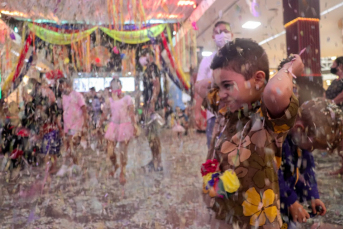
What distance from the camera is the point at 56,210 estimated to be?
2803 mm

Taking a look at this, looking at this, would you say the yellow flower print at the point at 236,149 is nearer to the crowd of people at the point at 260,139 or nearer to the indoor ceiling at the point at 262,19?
the crowd of people at the point at 260,139

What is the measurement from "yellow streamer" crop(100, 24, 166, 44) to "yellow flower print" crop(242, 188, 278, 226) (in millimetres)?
7431

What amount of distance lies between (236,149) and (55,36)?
7.47 meters

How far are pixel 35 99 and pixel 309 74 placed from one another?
4.62 meters

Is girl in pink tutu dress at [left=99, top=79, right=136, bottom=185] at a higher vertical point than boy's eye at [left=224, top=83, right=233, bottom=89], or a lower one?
lower

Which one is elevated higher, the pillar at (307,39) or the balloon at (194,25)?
the balloon at (194,25)

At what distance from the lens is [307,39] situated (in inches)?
219

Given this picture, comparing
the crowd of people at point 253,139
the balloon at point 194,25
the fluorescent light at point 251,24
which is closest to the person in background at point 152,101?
the crowd of people at point 253,139

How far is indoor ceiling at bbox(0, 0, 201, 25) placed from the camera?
6477mm

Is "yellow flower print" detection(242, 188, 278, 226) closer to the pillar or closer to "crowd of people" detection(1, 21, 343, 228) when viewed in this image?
"crowd of people" detection(1, 21, 343, 228)

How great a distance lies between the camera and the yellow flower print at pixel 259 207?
3.45 ft

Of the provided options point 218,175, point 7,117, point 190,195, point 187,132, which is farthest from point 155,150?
point 187,132

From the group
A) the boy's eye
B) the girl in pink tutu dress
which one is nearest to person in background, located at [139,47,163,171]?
the girl in pink tutu dress

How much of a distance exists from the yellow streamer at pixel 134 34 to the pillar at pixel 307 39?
3594 millimetres
